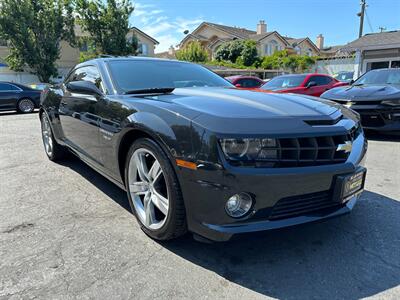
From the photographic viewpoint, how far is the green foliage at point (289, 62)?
30795mm

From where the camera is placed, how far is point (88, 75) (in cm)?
381

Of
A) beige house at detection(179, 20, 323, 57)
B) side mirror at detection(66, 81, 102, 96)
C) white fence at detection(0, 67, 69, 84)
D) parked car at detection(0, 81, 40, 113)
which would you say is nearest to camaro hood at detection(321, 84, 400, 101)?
side mirror at detection(66, 81, 102, 96)

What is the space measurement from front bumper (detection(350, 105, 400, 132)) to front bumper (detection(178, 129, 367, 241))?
4.64 metres

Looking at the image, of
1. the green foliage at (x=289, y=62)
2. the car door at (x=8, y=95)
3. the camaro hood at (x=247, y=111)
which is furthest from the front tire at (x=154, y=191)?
the green foliage at (x=289, y=62)

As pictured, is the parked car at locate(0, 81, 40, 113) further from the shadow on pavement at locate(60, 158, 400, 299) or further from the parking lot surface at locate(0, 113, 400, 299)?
the shadow on pavement at locate(60, 158, 400, 299)

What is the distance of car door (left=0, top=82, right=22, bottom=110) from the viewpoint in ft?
42.4

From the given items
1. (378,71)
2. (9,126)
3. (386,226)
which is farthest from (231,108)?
(9,126)

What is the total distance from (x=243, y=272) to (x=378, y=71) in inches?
283

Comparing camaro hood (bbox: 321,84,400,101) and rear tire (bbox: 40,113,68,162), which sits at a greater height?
camaro hood (bbox: 321,84,400,101)

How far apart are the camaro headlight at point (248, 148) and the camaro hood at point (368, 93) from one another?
16.5 ft

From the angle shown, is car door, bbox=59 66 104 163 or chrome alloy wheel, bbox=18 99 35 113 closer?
car door, bbox=59 66 104 163

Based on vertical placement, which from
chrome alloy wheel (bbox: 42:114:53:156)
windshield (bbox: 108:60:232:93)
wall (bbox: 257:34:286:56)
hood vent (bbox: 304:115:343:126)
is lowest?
chrome alloy wheel (bbox: 42:114:53:156)

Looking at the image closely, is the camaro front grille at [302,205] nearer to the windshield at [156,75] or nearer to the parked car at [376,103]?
the windshield at [156,75]

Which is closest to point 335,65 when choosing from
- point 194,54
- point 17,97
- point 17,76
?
point 194,54
